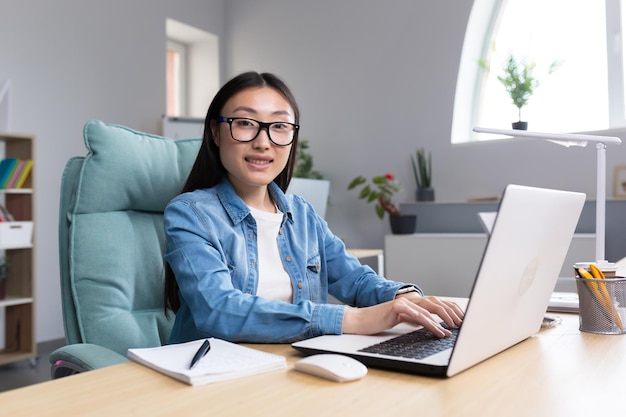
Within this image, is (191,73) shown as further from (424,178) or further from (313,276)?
(313,276)

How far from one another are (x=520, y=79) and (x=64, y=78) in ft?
10.1

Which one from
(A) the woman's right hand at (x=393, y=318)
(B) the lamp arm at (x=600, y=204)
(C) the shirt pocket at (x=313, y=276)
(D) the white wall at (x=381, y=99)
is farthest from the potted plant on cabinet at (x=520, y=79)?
(A) the woman's right hand at (x=393, y=318)

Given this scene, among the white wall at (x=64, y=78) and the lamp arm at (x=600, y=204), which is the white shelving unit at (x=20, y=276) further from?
the lamp arm at (x=600, y=204)

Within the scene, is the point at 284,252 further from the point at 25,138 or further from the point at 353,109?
the point at 353,109

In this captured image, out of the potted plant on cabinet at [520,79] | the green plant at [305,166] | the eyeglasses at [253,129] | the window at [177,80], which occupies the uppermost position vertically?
the window at [177,80]

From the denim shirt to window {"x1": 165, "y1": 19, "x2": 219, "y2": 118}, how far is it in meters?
4.10

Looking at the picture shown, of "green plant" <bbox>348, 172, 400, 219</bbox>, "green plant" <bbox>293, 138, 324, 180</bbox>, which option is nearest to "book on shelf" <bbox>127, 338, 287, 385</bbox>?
"green plant" <bbox>348, 172, 400, 219</bbox>

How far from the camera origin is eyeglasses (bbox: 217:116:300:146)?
1.34 metres

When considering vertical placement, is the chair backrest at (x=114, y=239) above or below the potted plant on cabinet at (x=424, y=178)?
below

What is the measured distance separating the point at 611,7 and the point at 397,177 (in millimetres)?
1740

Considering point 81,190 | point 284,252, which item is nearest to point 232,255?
point 284,252

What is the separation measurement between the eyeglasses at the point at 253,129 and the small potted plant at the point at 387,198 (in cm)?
266

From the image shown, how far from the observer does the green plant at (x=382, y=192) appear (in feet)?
13.3

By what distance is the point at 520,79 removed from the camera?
3834 mm
